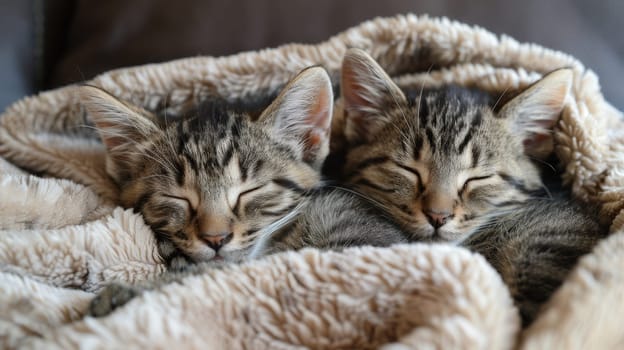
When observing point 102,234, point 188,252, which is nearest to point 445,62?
point 188,252

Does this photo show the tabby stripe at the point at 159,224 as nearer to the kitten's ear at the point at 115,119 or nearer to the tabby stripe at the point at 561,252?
the kitten's ear at the point at 115,119

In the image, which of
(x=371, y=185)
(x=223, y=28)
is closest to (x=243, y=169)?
(x=371, y=185)

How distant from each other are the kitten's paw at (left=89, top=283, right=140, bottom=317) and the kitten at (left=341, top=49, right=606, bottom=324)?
498mm

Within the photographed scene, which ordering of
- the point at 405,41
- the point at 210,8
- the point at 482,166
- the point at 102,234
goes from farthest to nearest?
the point at 210,8 → the point at 405,41 → the point at 482,166 → the point at 102,234

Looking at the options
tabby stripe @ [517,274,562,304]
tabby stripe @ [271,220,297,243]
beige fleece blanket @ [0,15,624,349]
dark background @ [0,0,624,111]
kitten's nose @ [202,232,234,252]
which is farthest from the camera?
dark background @ [0,0,624,111]

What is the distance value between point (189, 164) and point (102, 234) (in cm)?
19

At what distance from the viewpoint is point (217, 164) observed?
93 cm

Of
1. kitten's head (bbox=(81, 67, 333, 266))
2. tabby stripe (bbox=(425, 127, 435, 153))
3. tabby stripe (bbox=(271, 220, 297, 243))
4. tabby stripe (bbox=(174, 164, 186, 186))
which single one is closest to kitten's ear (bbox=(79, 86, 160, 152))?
kitten's head (bbox=(81, 67, 333, 266))

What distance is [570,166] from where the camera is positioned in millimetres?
990

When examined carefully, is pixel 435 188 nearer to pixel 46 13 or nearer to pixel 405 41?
pixel 405 41

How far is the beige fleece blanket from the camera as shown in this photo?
23.0 inches

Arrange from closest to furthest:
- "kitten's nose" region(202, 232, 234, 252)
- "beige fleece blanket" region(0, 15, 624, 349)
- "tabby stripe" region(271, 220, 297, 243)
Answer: "beige fleece blanket" region(0, 15, 624, 349) < "kitten's nose" region(202, 232, 234, 252) < "tabby stripe" region(271, 220, 297, 243)

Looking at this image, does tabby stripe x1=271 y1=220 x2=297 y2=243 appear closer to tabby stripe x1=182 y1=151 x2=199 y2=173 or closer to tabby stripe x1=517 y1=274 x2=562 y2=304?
tabby stripe x1=182 y1=151 x2=199 y2=173

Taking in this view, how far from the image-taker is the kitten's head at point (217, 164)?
0.90m
